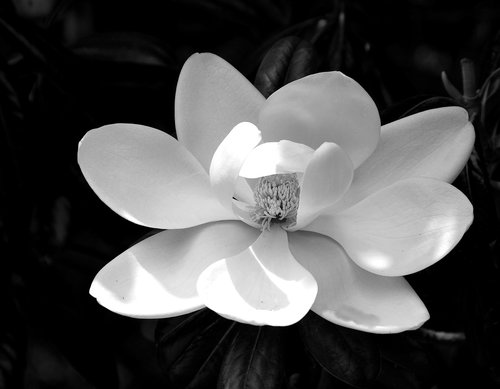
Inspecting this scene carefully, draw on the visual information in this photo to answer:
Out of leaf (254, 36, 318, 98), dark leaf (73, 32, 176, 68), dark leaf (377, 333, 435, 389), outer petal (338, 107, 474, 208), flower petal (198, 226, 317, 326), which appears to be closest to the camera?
flower petal (198, 226, 317, 326)

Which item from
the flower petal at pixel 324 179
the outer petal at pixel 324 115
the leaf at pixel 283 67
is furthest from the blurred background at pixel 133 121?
the flower petal at pixel 324 179

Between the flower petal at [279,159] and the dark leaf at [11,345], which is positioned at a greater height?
the flower petal at [279,159]

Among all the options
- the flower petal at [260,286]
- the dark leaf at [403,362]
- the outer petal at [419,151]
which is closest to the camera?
the flower petal at [260,286]

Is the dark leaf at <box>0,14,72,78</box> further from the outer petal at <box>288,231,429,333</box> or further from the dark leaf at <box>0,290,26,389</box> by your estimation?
the outer petal at <box>288,231,429,333</box>

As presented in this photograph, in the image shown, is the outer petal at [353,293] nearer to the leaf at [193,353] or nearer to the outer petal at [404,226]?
the outer petal at [404,226]

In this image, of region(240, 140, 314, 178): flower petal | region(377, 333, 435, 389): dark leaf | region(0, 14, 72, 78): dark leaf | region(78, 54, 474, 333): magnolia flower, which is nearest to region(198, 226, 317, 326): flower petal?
region(78, 54, 474, 333): magnolia flower

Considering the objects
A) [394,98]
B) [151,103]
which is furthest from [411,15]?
[151,103]

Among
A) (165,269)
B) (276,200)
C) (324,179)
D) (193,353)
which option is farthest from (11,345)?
(324,179)
